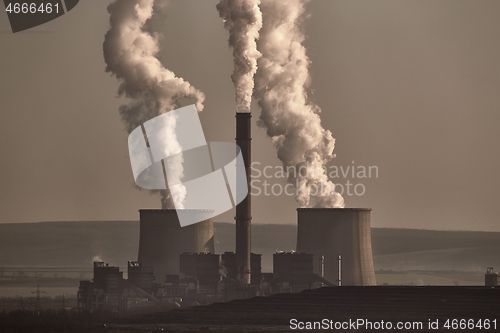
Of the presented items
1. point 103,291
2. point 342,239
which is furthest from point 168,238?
point 342,239

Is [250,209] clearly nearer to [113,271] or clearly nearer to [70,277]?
[113,271]

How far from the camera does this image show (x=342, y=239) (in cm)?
7481

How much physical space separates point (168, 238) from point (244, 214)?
4.87 meters

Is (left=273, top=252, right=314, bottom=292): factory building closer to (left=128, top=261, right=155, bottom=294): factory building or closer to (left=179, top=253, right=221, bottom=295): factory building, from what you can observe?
(left=179, top=253, right=221, bottom=295): factory building

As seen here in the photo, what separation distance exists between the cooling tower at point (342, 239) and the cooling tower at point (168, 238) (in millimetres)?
6614

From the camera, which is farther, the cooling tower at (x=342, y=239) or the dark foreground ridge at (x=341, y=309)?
the cooling tower at (x=342, y=239)

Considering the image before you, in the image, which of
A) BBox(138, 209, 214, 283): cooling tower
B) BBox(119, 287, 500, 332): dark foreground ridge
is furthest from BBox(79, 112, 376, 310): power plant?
BBox(119, 287, 500, 332): dark foreground ridge

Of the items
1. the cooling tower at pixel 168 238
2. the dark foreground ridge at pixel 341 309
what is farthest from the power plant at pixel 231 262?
the dark foreground ridge at pixel 341 309

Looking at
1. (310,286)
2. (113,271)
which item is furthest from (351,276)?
(113,271)

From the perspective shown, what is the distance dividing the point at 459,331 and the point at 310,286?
71.9ft

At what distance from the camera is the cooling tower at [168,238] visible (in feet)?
259

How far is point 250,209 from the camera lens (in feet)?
264

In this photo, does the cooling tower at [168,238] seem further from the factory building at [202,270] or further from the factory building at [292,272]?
the factory building at [292,272]

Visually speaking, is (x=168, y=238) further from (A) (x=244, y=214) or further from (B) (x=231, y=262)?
(B) (x=231, y=262)
